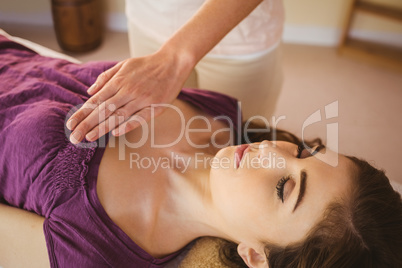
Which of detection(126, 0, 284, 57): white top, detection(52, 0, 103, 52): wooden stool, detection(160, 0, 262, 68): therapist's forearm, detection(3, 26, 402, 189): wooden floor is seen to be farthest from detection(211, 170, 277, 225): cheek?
detection(52, 0, 103, 52): wooden stool

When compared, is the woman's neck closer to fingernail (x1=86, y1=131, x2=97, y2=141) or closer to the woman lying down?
the woman lying down

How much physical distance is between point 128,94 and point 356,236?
721 mm

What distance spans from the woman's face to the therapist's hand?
29 centimetres

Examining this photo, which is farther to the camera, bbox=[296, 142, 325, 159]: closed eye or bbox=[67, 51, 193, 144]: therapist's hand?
bbox=[296, 142, 325, 159]: closed eye

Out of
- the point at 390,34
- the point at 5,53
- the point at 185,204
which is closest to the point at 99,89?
the point at 185,204

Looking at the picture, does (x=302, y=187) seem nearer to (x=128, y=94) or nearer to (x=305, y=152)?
(x=305, y=152)

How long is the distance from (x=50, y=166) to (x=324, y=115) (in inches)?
80.3

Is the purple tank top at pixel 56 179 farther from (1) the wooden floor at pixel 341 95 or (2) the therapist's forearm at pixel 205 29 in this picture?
(1) the wooden floor at pixel 341 95

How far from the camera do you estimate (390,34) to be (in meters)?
3.08

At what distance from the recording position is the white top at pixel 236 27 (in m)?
1.52

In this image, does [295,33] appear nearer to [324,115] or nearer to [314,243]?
[324,115]

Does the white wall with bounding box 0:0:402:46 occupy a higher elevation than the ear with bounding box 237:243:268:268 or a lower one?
higher

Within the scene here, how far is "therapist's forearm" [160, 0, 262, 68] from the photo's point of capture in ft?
3.96

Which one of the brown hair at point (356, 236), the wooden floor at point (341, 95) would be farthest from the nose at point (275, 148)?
the wooden floor at point (341, 95)
